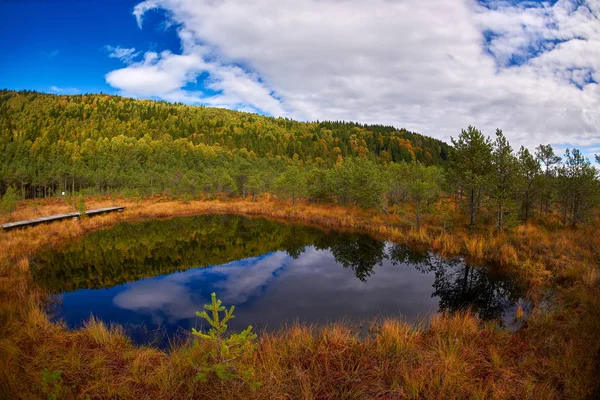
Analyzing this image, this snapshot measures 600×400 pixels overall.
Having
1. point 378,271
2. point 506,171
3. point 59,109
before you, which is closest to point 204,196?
point 378,271

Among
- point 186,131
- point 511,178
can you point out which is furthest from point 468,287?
point 186,131

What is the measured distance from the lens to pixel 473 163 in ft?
61.0

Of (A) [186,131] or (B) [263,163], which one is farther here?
(A) [186,131]

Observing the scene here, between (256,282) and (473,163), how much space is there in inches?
612

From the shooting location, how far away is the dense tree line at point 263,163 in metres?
18.9

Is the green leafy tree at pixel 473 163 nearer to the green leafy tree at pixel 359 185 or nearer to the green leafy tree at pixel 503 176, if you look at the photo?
the green leafy tree at pixel 503 176

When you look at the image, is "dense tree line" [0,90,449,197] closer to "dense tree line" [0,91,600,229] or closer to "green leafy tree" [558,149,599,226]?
"dense tree line" [0,91,600,229]

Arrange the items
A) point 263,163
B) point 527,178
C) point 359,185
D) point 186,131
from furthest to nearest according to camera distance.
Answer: point 186,131 < point 263,163 < point 359,185 < point 527,178

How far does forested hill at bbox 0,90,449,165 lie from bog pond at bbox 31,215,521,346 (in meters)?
88.2

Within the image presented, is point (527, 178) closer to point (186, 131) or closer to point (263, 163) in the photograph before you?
point (263, 163)

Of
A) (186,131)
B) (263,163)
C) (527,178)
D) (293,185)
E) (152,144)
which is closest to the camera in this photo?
(527,178)

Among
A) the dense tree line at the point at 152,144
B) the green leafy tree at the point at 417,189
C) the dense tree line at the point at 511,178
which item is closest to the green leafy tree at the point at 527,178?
the dense tree line at the point at 511,178

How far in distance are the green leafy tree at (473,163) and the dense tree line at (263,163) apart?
70 millimetres

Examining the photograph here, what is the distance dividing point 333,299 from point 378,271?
4746 mm
